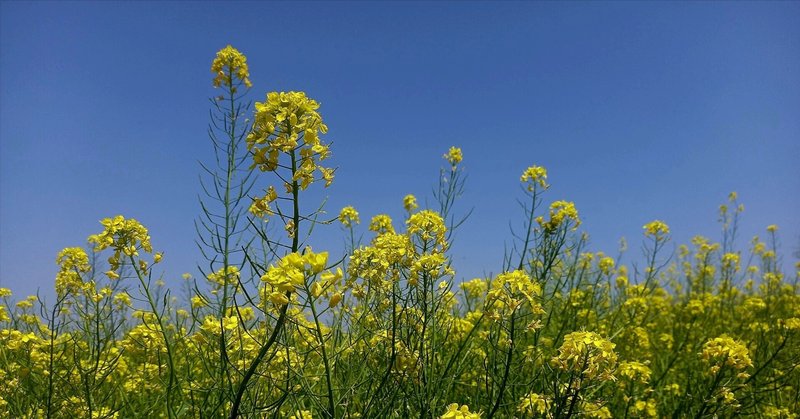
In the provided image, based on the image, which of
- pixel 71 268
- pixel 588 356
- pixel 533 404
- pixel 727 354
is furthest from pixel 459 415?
pixel 71 268

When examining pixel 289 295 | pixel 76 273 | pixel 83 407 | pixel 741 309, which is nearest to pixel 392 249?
pixel 289 295

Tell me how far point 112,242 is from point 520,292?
88.2 inches

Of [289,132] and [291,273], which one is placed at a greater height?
[289,132]

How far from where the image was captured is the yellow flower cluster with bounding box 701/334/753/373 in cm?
264

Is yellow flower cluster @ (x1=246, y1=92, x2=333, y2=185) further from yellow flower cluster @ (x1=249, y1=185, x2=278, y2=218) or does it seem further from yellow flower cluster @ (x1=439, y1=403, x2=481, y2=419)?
yellow flower cluster @ (x1=439, y1=403, x2=481, y2=419)

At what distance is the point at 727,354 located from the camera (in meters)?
2.67

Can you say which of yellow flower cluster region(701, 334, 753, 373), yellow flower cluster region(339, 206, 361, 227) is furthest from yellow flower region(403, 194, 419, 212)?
yellow flower cluster region(701, 334, 753, 373)

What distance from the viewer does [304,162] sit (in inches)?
70.4

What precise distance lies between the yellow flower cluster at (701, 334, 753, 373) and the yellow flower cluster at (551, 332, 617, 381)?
1.05 m

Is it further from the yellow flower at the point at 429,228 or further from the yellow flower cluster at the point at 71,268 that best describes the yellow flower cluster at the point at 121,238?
the yellow flower at the point at 429,228

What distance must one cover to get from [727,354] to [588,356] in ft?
4.01

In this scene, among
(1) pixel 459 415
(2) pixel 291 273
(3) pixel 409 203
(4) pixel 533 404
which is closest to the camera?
(2) pixel 291 273

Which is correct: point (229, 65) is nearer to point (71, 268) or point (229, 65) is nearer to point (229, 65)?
point (229, 65)

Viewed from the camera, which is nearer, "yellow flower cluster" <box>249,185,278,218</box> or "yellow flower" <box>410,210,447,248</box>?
"yellow flower cluster" <box>249,185,278,218</box>
